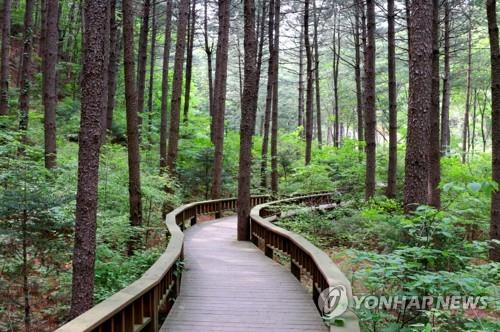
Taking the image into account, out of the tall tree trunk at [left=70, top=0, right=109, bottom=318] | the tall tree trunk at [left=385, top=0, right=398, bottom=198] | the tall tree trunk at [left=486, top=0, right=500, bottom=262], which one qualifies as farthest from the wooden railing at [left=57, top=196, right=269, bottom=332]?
the tall tree trunk at [left=385, top=0, right=398, bottom=198]

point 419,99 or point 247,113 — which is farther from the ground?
point 247,113

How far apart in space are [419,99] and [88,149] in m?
5.44

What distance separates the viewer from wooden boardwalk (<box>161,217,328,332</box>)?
5605 millimetres

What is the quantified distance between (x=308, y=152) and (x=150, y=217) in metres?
10.5

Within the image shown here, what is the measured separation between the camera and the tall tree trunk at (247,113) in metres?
11.8

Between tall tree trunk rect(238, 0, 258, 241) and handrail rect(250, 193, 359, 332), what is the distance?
0.91 feet

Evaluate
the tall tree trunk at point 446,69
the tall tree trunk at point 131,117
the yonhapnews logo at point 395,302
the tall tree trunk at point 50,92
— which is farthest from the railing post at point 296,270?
the tall tree trunk at point 50,92

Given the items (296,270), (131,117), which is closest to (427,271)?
(296,270)

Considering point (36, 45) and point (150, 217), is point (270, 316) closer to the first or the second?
point (150, 217)

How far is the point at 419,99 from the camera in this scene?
25.2 feet

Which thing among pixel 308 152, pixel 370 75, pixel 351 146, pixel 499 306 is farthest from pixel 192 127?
pixel 499 306

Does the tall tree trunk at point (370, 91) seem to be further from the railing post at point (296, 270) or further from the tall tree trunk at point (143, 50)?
the tall tree trunk at point (143, 50)

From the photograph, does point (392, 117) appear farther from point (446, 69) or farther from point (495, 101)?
point (495, 101)

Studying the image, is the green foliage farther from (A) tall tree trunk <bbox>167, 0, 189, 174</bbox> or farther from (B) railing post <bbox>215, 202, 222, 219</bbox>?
(A) tall tree trunk <bbox>167, 0, 189, 174</bbox>
